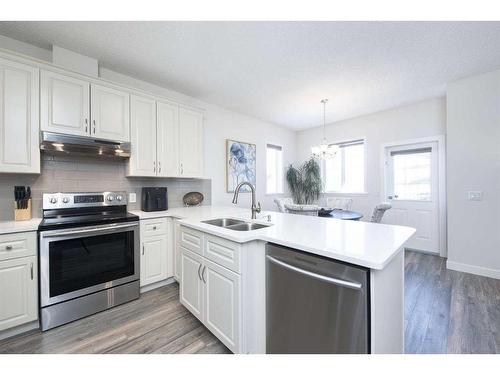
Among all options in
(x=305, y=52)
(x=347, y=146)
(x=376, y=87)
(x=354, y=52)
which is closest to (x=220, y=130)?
(x=305, y=52)

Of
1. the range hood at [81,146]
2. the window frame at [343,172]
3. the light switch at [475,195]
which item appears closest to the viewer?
the range hood at [81,146]

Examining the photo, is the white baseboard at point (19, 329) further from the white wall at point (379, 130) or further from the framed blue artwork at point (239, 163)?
the white wall at point (379, 130)

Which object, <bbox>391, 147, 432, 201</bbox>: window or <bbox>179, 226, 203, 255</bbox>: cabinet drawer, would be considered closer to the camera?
<bbox>179, 226, 203, 255</bbox>: cabinet drawer

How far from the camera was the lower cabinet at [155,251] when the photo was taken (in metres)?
2.26

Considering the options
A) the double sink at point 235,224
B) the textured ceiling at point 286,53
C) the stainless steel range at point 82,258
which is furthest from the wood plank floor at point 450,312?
the textured ceiling at point 286,53

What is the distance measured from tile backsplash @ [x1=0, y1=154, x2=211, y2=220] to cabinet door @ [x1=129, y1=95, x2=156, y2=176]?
0.90 feet

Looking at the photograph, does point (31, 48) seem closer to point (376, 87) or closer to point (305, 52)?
point (305, 52)

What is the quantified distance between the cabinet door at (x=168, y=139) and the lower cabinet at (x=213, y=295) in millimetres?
1285

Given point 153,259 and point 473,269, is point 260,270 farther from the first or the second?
point 473,269

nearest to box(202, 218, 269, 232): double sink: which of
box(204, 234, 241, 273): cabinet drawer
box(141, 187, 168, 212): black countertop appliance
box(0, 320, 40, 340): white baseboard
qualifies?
box(204, 234, 241, 273): cabinet drawer

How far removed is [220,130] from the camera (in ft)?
12.4

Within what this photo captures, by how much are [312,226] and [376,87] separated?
2.72 meters

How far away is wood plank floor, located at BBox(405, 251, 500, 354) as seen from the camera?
155 centimetres

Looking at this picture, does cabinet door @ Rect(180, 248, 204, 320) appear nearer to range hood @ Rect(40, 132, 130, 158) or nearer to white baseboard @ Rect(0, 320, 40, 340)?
white baseboard @ Rect(0, 320, 40, 340)
